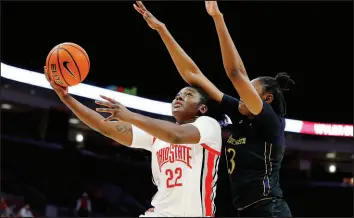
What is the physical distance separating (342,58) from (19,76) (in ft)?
32.6

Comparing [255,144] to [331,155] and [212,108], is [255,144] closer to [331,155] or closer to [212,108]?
[212,108]

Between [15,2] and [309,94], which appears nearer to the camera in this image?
[15,2]

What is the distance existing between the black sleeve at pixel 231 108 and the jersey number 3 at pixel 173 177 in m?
0.61

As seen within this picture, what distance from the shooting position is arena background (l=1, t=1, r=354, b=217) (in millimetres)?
14266

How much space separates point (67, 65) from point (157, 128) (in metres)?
1.09

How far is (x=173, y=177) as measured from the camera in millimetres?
3393

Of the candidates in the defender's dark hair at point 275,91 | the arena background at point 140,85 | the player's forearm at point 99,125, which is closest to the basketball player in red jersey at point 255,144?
the defender's dark hair at point 275,91

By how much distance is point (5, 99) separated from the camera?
14.4m

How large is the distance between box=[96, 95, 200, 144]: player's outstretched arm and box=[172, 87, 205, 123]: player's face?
26 centimetres

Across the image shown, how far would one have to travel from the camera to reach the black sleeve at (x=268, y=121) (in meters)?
3.37

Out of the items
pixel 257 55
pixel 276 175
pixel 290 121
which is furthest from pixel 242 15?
pixel 276 175

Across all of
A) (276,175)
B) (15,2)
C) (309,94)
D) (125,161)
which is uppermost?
Result: (15,2)

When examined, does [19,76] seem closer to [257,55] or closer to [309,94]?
[257,55]

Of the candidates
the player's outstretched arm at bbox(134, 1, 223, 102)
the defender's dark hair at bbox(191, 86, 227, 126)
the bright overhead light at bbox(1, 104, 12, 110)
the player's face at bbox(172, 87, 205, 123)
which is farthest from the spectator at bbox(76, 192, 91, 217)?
the player's face at bbox(172, 87, 205, 123)
